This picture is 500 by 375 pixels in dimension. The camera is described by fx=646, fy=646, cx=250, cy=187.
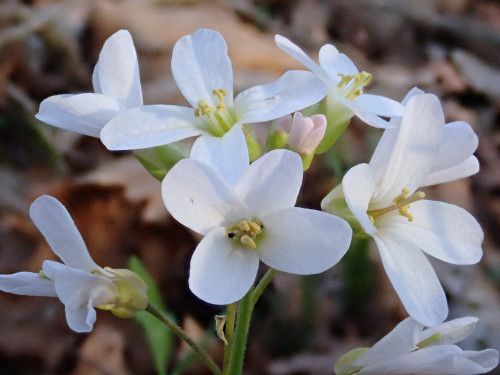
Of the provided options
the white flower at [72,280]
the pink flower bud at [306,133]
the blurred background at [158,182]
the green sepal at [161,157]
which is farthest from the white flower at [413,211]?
the blurred background at [158,182]

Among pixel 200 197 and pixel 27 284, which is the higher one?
pixel 200 197

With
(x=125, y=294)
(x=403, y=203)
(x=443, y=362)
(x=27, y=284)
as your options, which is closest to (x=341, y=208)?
(x=403, y=203)

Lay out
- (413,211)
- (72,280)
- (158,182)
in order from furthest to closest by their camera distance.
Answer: (158,182), (413,211), (72,280)

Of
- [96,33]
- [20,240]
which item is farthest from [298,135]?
[96,33]

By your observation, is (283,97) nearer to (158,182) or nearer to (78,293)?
(78,293)

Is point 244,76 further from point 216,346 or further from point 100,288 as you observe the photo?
point 100,288

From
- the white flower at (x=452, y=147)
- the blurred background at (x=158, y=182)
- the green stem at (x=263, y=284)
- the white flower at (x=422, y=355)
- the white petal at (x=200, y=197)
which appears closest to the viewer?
the white petal at (x=200, y=197)

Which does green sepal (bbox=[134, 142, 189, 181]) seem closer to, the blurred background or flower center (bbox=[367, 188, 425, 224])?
flower center (bbox=[367, 188, 425, 224])

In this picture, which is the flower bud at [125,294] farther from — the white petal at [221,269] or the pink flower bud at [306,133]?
the pink flower bud at [306,133]

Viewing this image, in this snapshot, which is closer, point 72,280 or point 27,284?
point 72,280
